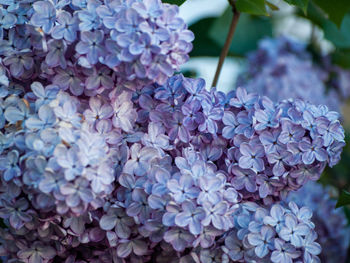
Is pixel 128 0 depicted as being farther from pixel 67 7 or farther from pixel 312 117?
pixel 312 117

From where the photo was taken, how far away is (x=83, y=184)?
574 mm

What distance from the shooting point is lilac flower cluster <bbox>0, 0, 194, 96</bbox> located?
60 centimetres

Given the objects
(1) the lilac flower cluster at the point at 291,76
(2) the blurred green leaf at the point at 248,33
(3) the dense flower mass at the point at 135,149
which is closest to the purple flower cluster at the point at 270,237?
(3) the dense flower mass at the point at 135,149

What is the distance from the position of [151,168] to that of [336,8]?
0.44 m

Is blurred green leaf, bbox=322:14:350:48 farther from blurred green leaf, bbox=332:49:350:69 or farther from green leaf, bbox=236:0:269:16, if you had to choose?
green leaf, bbox=236:0:269:16

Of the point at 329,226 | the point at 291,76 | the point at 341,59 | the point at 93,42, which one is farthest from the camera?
the point at 341,59

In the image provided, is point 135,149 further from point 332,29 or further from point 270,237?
point 332,29

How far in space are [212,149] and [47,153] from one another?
0.21m

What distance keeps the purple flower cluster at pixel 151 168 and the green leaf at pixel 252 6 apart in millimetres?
147

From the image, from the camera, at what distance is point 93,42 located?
62 cm

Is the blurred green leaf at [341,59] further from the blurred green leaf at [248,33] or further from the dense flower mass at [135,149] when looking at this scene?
the dense flower mass at [135,149]

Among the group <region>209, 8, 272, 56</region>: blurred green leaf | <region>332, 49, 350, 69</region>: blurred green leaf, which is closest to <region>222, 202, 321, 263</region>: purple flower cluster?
<region>209, 8, 272, 56</region>: blurred green leaf

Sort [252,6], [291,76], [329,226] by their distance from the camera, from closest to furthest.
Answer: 1. [252,6]
2. [329,226]
3. [291,76]

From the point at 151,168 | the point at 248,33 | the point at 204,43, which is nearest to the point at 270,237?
the point at 151,168
